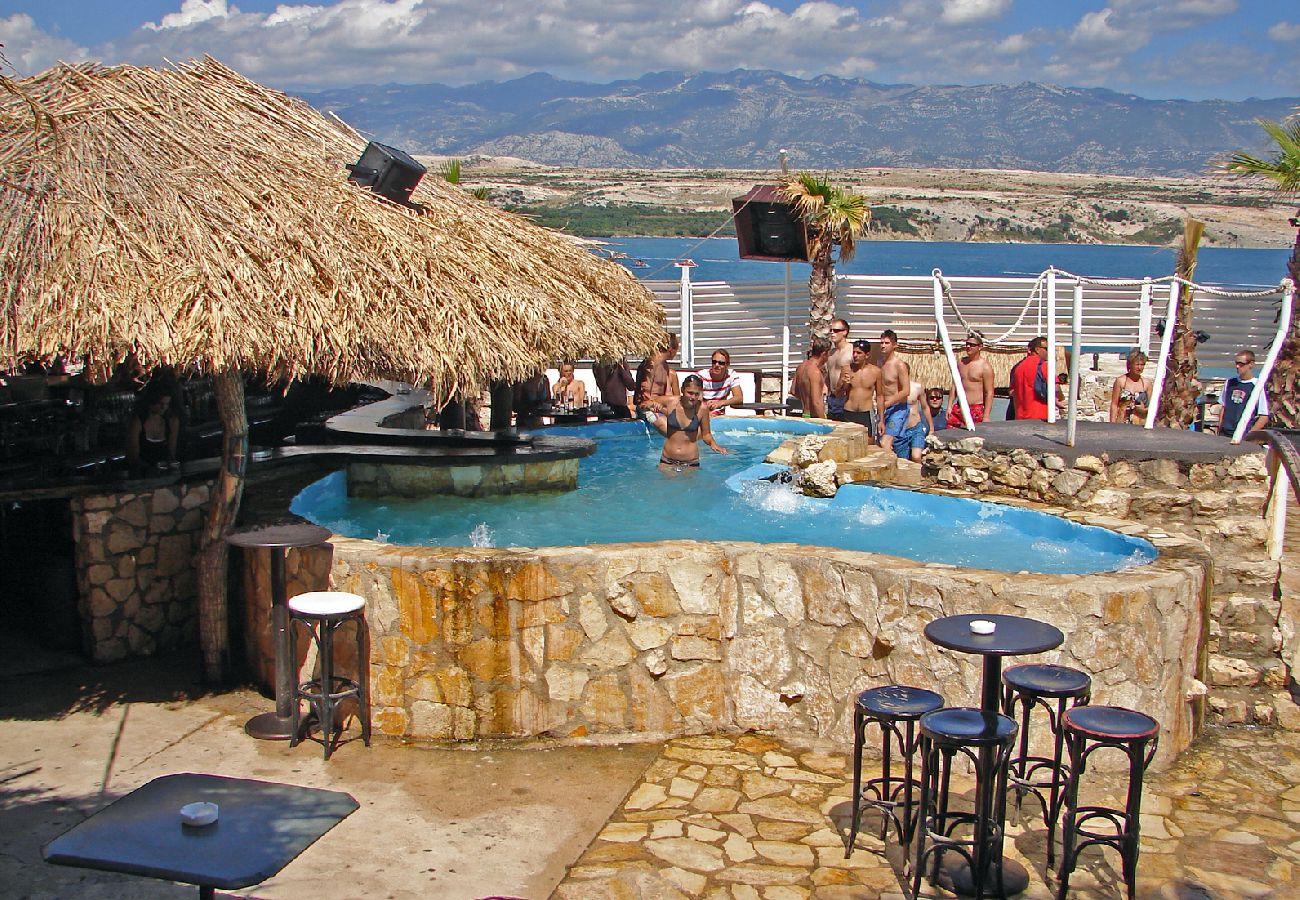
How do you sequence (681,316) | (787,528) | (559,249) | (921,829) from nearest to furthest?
(921,829), (787,528), (559,249), (681,316)

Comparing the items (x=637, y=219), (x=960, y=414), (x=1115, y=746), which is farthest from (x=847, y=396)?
(x=637, y=219)

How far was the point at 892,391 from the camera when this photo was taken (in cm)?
1252

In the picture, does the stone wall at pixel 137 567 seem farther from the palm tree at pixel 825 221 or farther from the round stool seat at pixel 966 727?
the palm tree at pixel 825 221

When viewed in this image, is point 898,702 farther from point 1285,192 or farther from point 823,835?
point 1285,192

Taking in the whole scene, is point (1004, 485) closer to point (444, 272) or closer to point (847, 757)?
point (847, 757)

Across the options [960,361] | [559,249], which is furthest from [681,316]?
[559,249]

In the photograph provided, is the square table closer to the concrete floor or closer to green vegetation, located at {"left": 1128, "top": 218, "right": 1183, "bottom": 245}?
the concrete floor

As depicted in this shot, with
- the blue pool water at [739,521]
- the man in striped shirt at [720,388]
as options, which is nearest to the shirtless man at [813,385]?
the man in striped shirt at [720,388]

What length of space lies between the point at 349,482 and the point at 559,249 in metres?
2.79

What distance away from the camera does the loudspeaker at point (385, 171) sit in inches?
366

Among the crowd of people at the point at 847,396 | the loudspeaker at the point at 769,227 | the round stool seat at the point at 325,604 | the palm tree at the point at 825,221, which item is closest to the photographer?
the round stool seat at the point at 325,604

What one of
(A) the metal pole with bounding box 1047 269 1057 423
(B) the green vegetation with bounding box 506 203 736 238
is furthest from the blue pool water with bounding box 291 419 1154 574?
(B) the green vegetation with bounding box 506 203 736 238

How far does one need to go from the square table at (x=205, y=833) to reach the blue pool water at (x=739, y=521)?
4.73 m

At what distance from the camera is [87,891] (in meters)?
5.62
